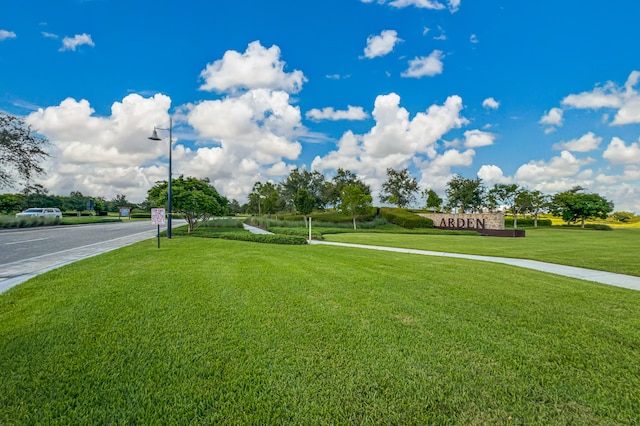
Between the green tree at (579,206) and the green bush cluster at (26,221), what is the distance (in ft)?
190

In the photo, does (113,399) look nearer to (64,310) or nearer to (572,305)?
(64,310)

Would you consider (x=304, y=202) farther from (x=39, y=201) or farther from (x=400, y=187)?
(x=39, y=201)

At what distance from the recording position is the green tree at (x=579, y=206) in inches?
1529

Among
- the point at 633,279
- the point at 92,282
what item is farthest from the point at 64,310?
the point at 633,279

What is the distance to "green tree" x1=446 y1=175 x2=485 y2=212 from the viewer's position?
42797 millimetres

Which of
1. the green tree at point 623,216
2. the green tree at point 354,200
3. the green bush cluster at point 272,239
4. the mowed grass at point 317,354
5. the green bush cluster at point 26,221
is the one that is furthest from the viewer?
the green tree at point 623,216

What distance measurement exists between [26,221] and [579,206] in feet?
194

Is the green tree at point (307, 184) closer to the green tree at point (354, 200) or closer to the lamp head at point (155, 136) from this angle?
the green tree at point (354, 200)

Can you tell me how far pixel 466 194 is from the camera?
140 feet

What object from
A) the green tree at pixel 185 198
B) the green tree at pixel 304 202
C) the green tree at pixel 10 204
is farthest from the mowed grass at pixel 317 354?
the green tree at pixel 10 204

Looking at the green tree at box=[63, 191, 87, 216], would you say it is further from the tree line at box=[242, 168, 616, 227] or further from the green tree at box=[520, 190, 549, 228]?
the green tree at box=[520, 190, 549, 228]

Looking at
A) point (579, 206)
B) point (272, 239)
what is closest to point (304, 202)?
point (272, 239)

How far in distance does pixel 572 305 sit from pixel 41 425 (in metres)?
6.24

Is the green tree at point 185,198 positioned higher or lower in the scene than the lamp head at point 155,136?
lower
